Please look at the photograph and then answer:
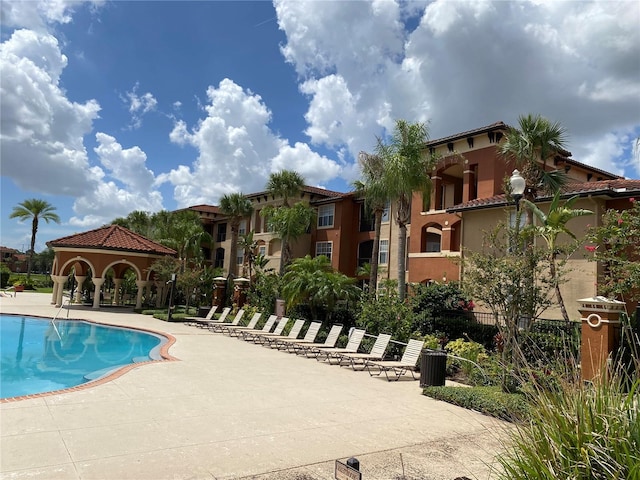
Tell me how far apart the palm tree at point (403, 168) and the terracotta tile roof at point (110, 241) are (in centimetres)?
1980

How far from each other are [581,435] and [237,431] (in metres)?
4.58

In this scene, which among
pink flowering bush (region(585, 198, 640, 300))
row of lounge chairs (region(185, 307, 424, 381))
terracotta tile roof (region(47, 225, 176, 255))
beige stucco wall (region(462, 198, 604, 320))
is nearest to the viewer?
pink flowering bush (region(585, 198, 640, 300))

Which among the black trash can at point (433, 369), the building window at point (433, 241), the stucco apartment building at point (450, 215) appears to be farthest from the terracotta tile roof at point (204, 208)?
the black trash can at point (433, 369)

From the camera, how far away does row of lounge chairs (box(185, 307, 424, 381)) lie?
1206cm

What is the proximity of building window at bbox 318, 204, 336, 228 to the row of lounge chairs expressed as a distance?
52.5 ft

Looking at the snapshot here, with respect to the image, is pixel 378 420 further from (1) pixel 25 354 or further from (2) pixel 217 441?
(1) pixel 25 354

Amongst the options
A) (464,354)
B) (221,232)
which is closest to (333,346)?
(464,354)

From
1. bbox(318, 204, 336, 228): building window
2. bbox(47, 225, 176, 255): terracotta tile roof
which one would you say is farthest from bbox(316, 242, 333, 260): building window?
bbox(47, 225, 176, 255): terracotta tile roof

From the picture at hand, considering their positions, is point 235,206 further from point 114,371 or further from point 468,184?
point 114,371

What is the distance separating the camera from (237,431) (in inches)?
254

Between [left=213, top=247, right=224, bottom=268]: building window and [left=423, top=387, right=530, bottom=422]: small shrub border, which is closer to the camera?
[left=423, top=387, right=530, bottom=422]: small shrub border

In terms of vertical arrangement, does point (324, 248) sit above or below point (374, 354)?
above

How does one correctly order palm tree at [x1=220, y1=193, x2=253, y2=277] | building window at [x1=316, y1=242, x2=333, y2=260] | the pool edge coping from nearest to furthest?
the pool edge coping → building window at [x1=316, y1=242, x2=333, y2=260] → palm tree at [x1=220, y1=193, x2=253, y2=277]

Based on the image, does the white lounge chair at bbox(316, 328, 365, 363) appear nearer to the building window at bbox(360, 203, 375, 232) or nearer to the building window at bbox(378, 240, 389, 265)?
the building window at bbox(378, 240, 389, 265)
